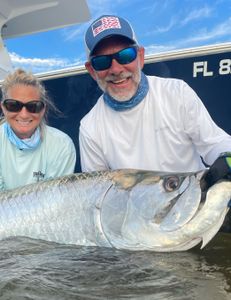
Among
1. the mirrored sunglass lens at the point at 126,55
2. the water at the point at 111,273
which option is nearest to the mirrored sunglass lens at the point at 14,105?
the mirrored sunglass lens at the point at 126,55

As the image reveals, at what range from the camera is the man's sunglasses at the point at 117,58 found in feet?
9.38

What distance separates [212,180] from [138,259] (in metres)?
0.47

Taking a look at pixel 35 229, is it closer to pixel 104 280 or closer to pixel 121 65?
pixel 104 280

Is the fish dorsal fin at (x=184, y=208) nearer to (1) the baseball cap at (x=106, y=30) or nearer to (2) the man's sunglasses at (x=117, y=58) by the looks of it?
(2) the man's sunglasses at (x=117, y=58)

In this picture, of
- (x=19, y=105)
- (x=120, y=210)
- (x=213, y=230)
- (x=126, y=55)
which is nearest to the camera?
(x=213, y=230)

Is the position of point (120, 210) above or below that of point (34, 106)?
below

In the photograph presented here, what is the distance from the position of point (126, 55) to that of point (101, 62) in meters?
0.16

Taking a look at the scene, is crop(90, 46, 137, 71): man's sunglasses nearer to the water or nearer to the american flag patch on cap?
the american flag patch on cap

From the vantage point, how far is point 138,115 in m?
2.98

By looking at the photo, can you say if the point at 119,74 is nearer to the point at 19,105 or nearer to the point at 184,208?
the point at 19,105

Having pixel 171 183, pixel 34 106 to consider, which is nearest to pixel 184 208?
pixel 171 183

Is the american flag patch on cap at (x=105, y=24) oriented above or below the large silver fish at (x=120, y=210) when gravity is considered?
above

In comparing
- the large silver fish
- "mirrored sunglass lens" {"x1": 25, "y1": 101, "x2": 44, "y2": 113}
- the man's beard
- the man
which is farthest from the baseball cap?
the large silver fish

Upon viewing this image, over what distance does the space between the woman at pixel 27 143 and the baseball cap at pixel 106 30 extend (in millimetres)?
566
